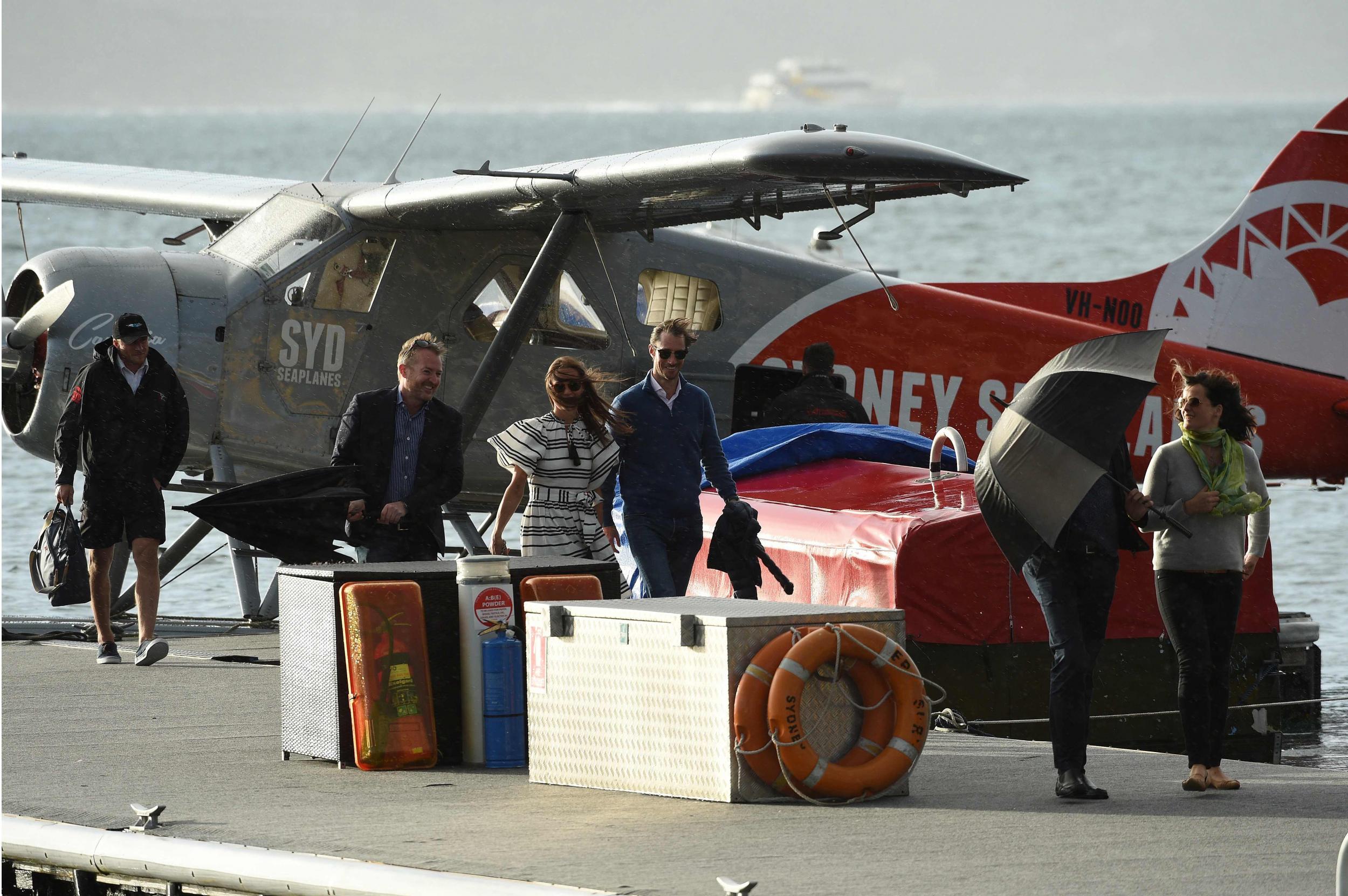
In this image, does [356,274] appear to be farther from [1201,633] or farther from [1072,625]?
[1201,633]

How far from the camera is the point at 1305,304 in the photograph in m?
14.5

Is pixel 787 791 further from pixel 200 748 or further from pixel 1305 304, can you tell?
pixel 1305 304

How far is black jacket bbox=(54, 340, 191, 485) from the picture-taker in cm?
902

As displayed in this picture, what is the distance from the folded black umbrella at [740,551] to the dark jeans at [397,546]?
1.16 meters

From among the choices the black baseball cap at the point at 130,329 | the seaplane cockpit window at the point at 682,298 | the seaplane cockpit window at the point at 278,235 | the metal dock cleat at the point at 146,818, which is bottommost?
the metal dock cleat at the point at 146,818

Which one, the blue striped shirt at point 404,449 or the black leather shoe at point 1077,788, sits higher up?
the blue striped shirt at point 404,449

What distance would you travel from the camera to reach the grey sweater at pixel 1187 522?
6.54 metres

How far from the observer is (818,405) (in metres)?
11.1

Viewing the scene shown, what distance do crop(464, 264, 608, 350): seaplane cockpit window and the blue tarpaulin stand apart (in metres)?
1.48

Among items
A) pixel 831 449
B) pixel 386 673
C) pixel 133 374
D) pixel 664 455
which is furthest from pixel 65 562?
pixel 831 449

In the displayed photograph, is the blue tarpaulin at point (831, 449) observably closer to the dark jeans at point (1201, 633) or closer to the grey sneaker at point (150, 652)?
the grey sneaker at point (150, 652)

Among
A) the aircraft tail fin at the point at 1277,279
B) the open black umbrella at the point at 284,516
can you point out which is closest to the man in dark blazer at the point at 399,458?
the open black umbrella at the point at 284,516

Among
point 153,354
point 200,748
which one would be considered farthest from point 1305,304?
point 200,748

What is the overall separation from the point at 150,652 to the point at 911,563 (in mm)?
3517
